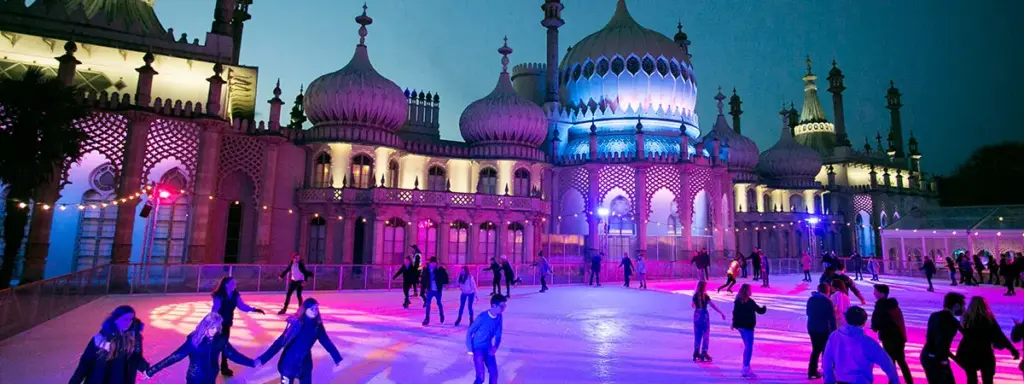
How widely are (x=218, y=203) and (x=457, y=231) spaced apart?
10.6m

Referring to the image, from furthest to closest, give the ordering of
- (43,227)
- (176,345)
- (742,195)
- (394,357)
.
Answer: (742,195) < (43,227) < (176,345) < (394,357)

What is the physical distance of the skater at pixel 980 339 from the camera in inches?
237

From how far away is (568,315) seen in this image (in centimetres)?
1323

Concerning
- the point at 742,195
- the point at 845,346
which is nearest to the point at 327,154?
the point at 845,346

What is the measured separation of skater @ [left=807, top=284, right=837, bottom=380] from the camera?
7.21 meters

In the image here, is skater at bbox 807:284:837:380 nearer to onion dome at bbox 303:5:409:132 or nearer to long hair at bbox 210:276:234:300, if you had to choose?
long hair at bbox 210:276:234:300

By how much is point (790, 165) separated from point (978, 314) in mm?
40539

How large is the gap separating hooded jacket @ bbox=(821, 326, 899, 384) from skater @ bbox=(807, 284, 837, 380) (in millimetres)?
2157

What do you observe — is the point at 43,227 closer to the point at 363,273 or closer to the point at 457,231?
the point at 363,273

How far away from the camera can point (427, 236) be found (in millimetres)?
27156

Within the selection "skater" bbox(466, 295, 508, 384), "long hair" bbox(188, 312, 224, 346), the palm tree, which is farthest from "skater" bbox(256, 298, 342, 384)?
the palm tree

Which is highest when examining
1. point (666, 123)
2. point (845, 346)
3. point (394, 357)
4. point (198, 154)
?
point (666, 123)

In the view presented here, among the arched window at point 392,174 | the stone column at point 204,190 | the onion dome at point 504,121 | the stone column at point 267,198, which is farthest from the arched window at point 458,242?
the stone column at point 204,190

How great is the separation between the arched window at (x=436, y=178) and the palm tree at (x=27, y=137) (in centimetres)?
1535
